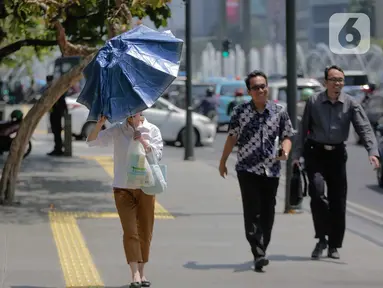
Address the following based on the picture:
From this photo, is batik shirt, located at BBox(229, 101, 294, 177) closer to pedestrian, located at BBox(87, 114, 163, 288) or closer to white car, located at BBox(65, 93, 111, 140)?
pedestrian, located at BBox(87, 114, 163, 288)

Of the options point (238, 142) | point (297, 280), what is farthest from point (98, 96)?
point (297, 280)

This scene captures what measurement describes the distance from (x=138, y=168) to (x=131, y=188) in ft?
0.58

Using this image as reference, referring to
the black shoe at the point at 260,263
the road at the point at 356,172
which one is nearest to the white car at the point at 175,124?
the road at the point at 356,172

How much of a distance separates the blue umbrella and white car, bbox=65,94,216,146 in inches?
717

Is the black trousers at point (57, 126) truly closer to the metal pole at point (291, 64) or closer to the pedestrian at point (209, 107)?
the metal pole at point (291, 64)

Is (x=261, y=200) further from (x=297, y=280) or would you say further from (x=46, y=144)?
(x=46, y=144)

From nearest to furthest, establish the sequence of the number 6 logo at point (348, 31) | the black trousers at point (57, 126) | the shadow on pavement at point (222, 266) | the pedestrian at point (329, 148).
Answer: the shadow on pavement at point (222, 266), the pedestrian at point (329, 148), the number 6 logo at point (348, 31), the black trousers at point (57, 126)

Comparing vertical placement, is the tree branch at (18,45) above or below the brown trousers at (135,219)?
above

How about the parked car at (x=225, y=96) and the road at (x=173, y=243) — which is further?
the parked car at (x=225, y=96)

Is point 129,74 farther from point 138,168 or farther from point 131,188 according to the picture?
point 131,188

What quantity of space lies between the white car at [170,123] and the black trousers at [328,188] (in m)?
16.8

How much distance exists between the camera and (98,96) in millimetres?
7914

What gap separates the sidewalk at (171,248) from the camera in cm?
862

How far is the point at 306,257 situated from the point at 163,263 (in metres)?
1.40
